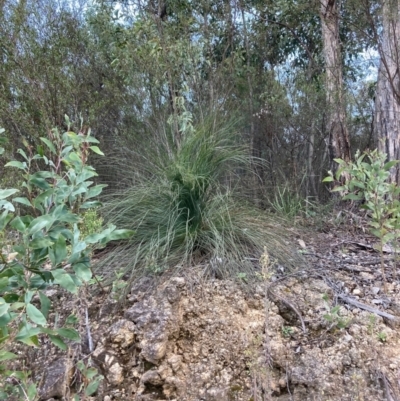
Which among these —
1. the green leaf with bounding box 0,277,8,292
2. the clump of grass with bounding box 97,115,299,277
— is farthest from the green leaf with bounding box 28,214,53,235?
the clump of grass with bounding box 97,115,299,277

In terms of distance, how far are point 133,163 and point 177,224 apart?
1129mm

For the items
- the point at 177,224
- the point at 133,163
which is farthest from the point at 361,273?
the point at 133,163

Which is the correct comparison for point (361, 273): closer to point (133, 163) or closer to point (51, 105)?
point (133, 163)

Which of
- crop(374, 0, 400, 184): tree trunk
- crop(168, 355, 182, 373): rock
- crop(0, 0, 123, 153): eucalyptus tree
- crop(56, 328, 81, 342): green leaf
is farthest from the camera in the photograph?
crop(0, 0, 123, 153): eucalyptus tree

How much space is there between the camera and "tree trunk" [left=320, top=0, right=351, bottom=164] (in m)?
4.01

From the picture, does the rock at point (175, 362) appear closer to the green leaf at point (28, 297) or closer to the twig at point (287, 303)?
the twig at point (287, 303)

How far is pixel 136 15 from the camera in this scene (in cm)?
439

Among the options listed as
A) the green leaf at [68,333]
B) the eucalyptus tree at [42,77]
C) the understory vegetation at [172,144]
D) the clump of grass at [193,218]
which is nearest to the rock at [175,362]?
the understory vegetation at [172,144]

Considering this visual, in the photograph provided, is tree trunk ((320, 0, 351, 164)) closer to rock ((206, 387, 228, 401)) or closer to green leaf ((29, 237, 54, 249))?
rock ((206, 387, 228, 401))

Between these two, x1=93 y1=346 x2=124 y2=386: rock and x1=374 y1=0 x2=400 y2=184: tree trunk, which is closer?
x1=93 y1=346 x2=124 y2=386: rock

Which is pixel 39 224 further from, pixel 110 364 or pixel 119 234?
pixel 110 364

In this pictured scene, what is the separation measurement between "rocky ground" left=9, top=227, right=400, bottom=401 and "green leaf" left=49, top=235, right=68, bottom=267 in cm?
78

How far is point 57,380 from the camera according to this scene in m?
1.60

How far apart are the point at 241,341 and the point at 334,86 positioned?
Answer: 344 cm
